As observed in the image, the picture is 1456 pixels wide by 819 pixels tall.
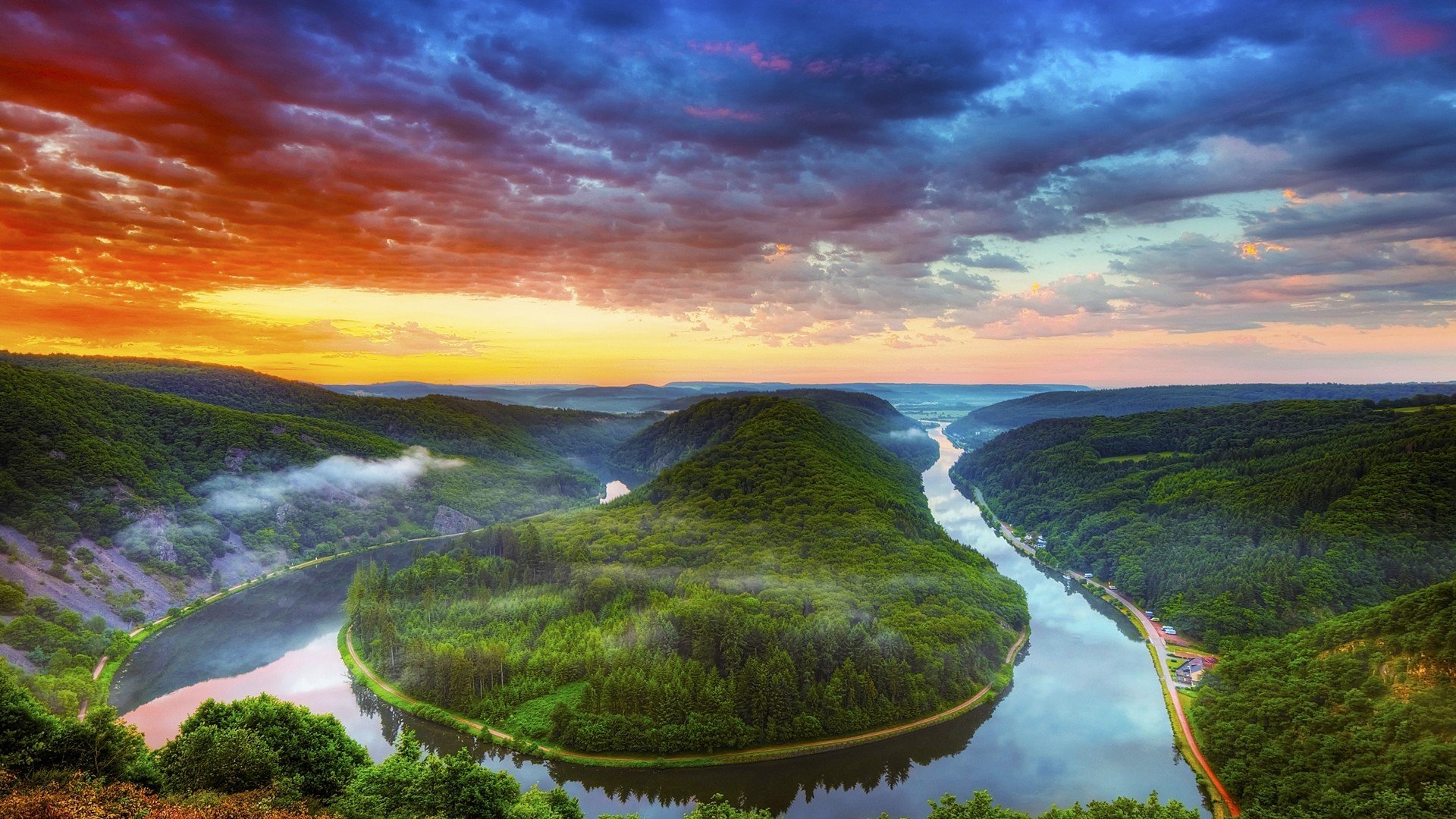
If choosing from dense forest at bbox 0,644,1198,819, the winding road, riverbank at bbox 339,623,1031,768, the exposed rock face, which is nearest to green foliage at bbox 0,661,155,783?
dense forest at bbox 0,644,1198,819

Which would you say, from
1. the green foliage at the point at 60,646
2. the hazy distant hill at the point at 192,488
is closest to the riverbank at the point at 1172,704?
the green foliage at the point at 60,646

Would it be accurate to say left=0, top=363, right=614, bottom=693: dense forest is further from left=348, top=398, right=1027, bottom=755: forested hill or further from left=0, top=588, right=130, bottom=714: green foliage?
left=348, top=398, right=1027, bottom=755: forested hill

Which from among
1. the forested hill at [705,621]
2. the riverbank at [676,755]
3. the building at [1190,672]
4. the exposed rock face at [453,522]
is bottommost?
the exposed rock face at [453,522]

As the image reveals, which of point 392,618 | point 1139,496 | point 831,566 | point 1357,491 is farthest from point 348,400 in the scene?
point 1357,491

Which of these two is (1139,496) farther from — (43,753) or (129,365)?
(129,365)

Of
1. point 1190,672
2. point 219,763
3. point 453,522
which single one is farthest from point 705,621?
point 453,522

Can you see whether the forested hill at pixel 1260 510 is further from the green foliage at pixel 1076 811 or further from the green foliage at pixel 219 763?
the green foliage at pixel 219 763

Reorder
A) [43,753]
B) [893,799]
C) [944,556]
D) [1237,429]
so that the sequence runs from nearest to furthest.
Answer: [43,753] < [893,799] < [944,556] < [1237,429]
